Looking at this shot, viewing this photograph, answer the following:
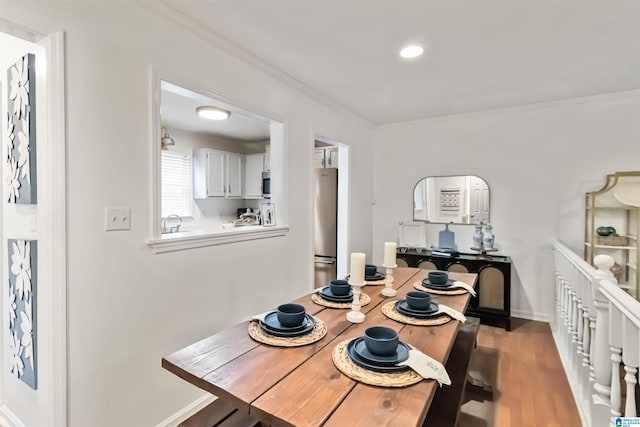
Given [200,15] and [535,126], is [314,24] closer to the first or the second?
[200,15]

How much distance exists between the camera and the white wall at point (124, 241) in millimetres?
1454

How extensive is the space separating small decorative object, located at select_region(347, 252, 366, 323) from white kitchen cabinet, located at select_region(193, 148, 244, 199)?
3.94 m

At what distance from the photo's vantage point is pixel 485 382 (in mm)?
2328

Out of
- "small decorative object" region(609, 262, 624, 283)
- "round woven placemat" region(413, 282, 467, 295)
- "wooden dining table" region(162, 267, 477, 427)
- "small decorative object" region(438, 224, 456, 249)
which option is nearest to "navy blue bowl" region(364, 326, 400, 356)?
"wooden dining table" region(162, 267, 477, 427)

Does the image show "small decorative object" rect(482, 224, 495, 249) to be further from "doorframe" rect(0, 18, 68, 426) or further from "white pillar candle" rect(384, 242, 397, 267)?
"doorframe" rect(0, 18, 68, 426)

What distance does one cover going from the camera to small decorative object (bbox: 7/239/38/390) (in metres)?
1.55

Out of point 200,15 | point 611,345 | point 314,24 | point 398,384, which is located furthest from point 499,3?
point 398,384

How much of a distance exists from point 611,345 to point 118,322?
2.40 metres

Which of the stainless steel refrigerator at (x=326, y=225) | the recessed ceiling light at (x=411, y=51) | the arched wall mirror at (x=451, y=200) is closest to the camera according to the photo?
the recessed ceiling light at (x=411, y=51)

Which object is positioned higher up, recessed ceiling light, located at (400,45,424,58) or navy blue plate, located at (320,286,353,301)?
recessed ceiling light, located at (400,45,424,58)

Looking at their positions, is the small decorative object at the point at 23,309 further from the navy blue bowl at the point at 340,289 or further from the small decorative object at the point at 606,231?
the small decorative object at the point at 606,231

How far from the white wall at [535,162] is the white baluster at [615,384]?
2322 millimetres

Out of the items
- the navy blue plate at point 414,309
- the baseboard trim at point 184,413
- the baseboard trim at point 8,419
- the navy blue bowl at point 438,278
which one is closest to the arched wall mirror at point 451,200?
the navy blue bowl at point 438,278

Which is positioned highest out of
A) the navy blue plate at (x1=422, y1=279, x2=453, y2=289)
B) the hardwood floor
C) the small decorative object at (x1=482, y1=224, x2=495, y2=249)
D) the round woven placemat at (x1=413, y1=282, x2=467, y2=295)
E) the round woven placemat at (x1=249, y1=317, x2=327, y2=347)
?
the small decorative object at (x1=482, y1=224, x2=495, y2=249)
